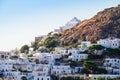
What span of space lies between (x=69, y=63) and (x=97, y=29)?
12064mm

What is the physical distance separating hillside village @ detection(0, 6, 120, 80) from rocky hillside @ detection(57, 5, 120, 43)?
244 centimetres

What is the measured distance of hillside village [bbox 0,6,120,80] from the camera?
1622 inches

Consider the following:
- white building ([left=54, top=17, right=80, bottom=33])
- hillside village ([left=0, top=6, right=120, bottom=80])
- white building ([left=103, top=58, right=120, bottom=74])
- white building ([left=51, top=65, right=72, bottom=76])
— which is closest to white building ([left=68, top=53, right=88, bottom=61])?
hillside village ([left=0, top=6, right=120, bottom=80])

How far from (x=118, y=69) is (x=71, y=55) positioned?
5636 mm

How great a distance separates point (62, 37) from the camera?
5678 cm

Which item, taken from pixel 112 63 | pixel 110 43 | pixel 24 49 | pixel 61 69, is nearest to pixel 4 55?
pixel 24 49

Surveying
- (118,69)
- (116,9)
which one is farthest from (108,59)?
(116,9)

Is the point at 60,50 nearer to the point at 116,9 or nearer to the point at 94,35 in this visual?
the point at 94,35

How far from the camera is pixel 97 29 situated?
55.3 m

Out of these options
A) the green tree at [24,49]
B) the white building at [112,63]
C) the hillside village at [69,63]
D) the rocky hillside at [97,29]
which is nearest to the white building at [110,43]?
the hillside village at [69,63]

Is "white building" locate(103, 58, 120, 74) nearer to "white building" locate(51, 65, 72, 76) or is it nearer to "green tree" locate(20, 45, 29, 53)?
"white building" locate(51, 65, 72, 76)

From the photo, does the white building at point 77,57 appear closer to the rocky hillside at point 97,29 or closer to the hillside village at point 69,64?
the hillside village at point 69,64

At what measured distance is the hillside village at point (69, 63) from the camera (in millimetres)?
41188

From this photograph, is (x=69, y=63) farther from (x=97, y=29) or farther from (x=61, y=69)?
(x=97, y=29)
